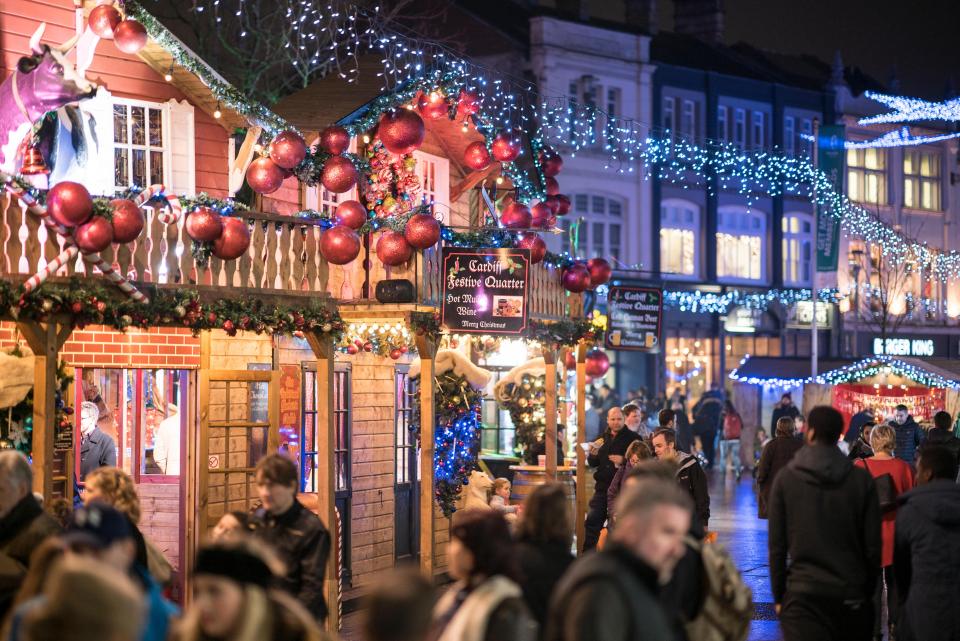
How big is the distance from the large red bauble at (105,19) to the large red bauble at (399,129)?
11.9 feet

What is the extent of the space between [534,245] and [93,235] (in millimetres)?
7572

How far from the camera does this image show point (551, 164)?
853 inches

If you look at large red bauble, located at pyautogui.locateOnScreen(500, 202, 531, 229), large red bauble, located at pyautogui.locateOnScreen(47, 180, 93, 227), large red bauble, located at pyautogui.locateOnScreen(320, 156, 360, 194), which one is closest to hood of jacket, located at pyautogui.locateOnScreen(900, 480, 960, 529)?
large red bauble, located at pyautogui.locateOnScreen(47, 180, 93, 227)

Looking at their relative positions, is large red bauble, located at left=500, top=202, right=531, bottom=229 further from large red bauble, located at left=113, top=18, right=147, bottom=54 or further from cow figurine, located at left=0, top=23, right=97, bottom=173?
cow figurine, located at left=0, top=23, right=97, bottom=173

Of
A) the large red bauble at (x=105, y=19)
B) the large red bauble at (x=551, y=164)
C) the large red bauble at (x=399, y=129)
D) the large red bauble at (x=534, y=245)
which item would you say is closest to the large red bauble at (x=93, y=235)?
the large red bauble at (x=105, y=19)

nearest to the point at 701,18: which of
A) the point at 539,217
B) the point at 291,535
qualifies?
the point at 539,217

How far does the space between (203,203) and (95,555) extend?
26.6 feet

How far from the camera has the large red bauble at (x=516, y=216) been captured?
62.0ft

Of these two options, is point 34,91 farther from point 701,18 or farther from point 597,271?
point 701,18

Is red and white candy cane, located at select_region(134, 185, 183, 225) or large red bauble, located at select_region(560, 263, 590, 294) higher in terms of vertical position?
red and white candy cane, located at select_region(134, 185, 183, 225)

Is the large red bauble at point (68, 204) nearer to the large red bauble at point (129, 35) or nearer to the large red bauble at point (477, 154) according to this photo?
the large red bauble at point (129, 35)

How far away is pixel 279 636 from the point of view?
5012 mm

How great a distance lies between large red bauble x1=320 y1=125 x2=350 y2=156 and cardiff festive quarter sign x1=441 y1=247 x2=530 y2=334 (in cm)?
156

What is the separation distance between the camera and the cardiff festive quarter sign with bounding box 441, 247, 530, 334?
15.2m
